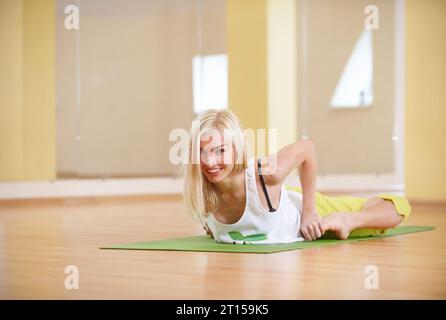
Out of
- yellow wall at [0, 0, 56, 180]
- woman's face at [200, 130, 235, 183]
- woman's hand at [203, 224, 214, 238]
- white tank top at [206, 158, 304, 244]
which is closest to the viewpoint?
woman's face at [200, 130, 235, 183]

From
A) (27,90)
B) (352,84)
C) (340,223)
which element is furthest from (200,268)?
(352,84)

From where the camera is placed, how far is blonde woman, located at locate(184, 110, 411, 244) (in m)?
3.03

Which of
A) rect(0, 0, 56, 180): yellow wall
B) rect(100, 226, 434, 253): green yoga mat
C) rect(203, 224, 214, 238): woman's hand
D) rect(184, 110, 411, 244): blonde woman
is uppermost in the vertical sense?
rect(0, 0, 56, 180): yellow wall

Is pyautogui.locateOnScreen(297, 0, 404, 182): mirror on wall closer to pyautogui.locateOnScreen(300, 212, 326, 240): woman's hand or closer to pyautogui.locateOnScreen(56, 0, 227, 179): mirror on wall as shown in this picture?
pyautogui.locateOnScreen(56, 0, 227, 179): mirror on wall

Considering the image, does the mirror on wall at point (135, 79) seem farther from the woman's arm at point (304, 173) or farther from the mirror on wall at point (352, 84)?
the woman's arm at point (304, 173)

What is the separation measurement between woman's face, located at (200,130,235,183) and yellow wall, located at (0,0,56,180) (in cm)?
361

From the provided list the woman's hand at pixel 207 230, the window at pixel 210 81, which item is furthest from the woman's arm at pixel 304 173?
the window at pixel 210 81

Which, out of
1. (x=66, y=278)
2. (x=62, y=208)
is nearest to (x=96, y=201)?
(x=62, y=208)

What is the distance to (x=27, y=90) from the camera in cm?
642

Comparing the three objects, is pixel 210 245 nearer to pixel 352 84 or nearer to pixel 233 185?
pixel 233 185

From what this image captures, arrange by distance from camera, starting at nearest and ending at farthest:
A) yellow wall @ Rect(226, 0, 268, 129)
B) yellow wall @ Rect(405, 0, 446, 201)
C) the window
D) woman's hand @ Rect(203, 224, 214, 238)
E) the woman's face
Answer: the woman's face → woman's hand @ Rect(203, 224, 214, 238) → yellow wall @ Rect(405, 0, 446, 201) → yellow wall @ Rect(226, 0, 268, 129) → the window

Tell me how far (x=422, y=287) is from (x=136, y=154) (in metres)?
5.24

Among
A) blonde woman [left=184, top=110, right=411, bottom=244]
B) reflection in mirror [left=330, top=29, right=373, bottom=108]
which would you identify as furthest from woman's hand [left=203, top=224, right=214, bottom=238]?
reflection in mirror [left=330, top=29, right=373, bottom=108]

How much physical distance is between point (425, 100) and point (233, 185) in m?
3.40
